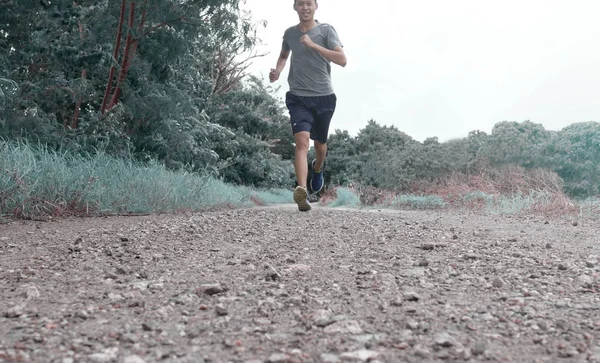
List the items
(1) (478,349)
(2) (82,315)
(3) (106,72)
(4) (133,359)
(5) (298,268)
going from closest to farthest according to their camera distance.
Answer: (4) (133,359) → (1) (478,349) → (2) (82,315) → (5) (298,268) → (3) (106,72)

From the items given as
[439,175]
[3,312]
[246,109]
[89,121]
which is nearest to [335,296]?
[3,312]

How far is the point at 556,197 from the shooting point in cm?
938

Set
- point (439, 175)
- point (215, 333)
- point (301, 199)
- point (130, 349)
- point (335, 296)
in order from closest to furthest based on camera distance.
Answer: point (130, 349), point (215, 333), point (335, 296), point (301, 199), point (439, 175)

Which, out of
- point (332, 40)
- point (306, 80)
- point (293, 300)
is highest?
point (332, 40)

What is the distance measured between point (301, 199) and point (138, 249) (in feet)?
10.7

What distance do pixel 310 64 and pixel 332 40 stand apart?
41 centimetres

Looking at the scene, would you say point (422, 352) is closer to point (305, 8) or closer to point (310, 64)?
point (310, 64)

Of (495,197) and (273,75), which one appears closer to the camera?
(273,75)

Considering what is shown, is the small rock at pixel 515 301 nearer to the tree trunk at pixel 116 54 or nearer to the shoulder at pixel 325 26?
the shoulder at pixel 325 26

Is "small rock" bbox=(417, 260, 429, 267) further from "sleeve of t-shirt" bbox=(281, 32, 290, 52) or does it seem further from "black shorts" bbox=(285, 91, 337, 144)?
"sleeve of t-shirt" bbox=(281, 32, 290, 52)

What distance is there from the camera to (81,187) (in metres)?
6.48

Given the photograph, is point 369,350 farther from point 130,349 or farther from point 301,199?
point 301,199

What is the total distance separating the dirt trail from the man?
2.43 meters

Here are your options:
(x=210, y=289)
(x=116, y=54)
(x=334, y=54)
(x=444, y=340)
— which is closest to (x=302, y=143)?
(x=334, y=54)
